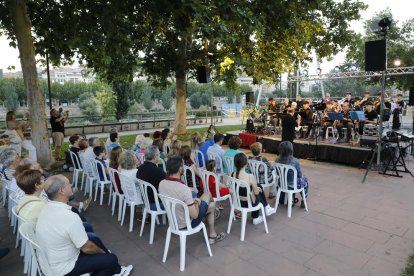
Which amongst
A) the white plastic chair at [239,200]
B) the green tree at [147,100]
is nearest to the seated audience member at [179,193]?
the white plastic chair at [239,200]

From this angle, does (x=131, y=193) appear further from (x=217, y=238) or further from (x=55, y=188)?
(x=55, y=188)

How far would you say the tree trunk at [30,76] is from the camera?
691 centimetres

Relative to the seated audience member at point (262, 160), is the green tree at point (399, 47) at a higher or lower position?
higher

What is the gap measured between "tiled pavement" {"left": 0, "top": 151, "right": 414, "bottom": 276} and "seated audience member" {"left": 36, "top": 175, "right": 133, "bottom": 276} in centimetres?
80

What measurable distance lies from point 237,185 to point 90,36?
6.60 meters

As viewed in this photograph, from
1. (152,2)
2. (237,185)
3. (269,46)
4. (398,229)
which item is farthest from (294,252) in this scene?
(269,46)

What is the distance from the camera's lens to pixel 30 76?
7.11 metres

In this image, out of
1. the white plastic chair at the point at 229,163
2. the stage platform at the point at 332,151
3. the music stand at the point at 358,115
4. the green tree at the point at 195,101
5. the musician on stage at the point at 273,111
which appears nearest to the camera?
the white plastic chair at the point at 229,163

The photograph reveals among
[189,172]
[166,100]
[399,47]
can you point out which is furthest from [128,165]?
[166,100]

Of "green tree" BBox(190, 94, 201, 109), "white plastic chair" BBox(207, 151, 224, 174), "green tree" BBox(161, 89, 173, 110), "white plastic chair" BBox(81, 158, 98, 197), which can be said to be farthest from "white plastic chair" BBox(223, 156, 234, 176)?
"green tree" BBox(190, 94, 201, 109)

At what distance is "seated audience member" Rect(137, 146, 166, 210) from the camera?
3.72 metres

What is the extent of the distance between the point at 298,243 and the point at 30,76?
7.19 m

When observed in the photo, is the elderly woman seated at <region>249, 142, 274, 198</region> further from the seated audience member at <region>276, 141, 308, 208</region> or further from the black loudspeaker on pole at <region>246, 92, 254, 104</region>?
the black loudspeaker on pole at <region>246, 92, 254, 104</region>

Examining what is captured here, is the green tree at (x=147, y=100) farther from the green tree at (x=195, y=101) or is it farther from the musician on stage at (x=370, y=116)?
the musician on stage at (x=370, y=116)
